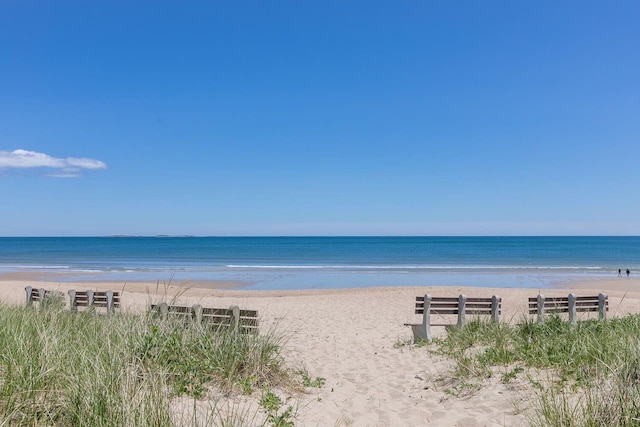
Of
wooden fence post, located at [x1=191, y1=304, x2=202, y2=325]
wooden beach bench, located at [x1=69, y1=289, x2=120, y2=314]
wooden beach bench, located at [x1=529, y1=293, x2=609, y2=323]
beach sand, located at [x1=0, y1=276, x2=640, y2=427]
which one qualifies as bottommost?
beach sand, located at [x1=0, y1=276, x2=640, y2=427]

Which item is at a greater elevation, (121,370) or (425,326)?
(121,370)

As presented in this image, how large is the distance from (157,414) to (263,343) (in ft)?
8.59

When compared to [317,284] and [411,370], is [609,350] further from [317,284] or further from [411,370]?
[317,284]

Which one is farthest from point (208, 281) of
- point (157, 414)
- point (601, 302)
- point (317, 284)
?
point (157, 414)

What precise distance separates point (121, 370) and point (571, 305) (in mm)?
10207

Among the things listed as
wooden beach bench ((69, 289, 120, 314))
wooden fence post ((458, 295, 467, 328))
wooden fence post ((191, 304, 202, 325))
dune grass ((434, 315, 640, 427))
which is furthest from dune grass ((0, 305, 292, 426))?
wooden fence post ((458, 295, 467, 328))

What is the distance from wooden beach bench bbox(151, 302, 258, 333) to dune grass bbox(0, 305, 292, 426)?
0.54m

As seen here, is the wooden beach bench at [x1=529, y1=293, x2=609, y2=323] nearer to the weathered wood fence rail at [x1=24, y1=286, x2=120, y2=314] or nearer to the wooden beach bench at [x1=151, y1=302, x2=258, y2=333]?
the wooden beach bench at [x1=151, y1=302, x2=258, y2=333]

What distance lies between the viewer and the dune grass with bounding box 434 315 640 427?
12.0 feet

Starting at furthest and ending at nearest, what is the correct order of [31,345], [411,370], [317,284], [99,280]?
[99,280] < [317,284] < [411,370] < [31,345]

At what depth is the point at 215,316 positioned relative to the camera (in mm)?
7246

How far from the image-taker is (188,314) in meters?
6.77

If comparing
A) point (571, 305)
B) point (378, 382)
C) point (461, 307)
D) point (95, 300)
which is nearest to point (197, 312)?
point (378, 382)

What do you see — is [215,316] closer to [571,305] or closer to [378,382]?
[378,382]
